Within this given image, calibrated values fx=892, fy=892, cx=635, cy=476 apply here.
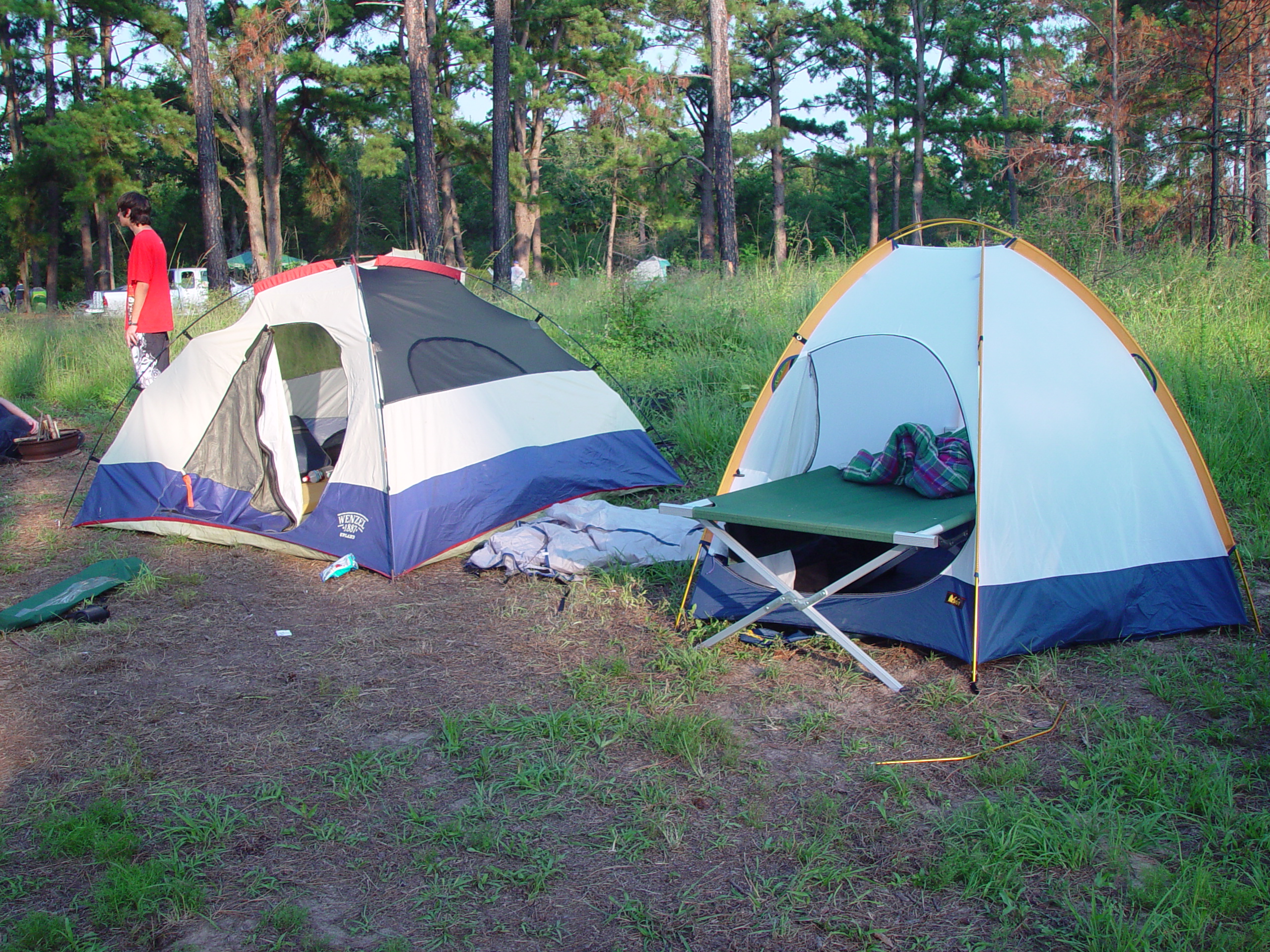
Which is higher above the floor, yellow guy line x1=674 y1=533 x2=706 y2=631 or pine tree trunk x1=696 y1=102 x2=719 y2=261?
pine tree trunk x1=696 y1=102 x2=719 y2=261

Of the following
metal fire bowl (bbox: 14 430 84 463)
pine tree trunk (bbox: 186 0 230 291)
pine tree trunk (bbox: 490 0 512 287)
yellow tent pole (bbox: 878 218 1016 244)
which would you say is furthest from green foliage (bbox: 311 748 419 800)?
pine tree trunk (bbox: 490 0 512 287)

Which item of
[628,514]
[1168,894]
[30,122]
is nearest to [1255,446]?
[628,514]

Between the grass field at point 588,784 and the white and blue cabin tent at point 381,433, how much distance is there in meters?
0.38

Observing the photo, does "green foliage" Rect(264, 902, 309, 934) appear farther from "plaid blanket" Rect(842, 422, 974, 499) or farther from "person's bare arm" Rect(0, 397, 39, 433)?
"person's bare arm" Rect(0, 397, 39, 433)

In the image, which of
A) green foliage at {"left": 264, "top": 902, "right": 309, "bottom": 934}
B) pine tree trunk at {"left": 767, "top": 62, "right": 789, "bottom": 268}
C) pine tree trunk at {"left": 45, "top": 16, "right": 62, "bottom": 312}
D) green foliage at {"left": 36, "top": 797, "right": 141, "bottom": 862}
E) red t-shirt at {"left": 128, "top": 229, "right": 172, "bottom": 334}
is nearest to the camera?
green foliage at {"left": 264, "top": 902, "right": 309, "bottom": 934}

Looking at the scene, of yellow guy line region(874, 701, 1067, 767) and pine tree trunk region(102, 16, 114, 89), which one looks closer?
yellow guy line region(874, 701, 1067, 767)

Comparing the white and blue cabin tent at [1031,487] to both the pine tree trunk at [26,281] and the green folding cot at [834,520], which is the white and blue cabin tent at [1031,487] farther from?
the pine tree trunk at [26,281]

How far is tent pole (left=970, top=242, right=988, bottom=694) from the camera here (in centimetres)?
305

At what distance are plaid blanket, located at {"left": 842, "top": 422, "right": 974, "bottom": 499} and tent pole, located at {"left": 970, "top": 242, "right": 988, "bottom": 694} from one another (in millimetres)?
242

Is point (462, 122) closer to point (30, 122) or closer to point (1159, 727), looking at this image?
point (30, 122)

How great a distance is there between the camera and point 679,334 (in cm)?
796

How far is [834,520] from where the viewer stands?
326 centimetres

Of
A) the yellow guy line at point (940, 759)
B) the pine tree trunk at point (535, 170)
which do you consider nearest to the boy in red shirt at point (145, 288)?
→ the yellow guy line at point (940, 759)

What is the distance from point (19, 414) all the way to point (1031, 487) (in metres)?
7.35
